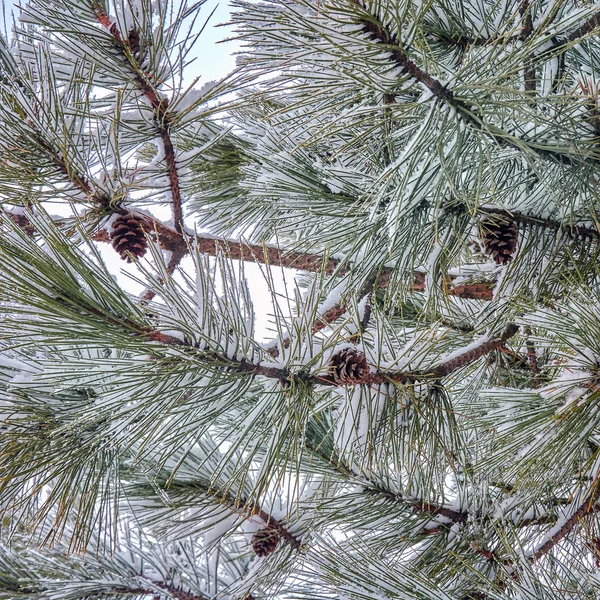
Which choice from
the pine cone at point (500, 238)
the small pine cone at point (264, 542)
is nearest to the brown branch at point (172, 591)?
the small pine cone at point (264, 542)

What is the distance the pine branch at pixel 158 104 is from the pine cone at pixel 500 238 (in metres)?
0.56

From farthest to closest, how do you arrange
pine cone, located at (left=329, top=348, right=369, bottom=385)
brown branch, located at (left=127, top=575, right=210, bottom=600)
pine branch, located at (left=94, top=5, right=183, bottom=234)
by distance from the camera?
brown branch, located at (left=127, top=575, right=210, bottom=600) < pine branch, located at (left=94, top=5, right=183, bottom=234) < pine cone, located at (left=329, top=348, right=369, bottom=385)

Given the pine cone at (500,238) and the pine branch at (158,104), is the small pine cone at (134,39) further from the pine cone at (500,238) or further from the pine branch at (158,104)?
the pine cone at (500,238)

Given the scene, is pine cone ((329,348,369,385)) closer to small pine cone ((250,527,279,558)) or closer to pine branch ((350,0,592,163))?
pine branch ((350,0,592,163))

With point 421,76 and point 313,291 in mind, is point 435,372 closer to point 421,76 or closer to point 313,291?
point 313,291

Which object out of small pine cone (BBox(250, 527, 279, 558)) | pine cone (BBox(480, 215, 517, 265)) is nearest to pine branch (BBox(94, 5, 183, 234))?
pine cone (BBox(480, 215, 517, 265))

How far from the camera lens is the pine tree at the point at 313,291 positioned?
2.40ft

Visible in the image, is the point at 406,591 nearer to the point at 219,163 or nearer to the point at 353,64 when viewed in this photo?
the point at 353,64

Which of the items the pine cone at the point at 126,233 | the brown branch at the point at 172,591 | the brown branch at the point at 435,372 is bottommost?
the brown branch at the point at 172,591

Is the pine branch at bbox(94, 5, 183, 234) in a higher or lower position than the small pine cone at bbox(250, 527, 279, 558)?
higher

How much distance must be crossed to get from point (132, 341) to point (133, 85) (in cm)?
59

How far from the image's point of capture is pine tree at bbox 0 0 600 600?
730 mm

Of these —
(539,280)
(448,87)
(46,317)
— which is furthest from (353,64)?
(539,280)

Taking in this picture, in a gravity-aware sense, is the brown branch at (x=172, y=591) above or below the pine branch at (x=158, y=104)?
below
